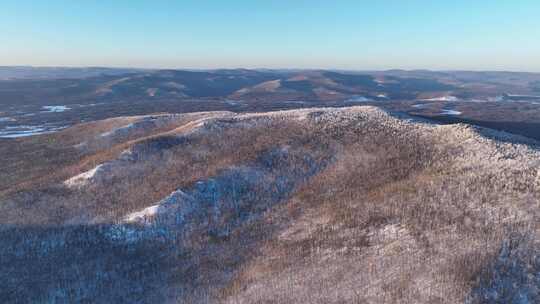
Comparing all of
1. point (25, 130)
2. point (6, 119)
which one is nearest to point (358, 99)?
point (25, 130)

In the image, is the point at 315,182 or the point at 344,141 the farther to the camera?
the point at 344,141

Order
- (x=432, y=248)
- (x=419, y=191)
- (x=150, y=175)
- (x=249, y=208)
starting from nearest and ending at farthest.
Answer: (x=432, y=248), (x=419, y=191), (x=249, y=208), (x=150, y=175)

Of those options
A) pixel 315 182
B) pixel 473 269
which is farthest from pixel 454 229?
pixel 315 182

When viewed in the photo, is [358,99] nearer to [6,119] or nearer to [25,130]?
[25,130]

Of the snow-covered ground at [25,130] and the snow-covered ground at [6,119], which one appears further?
the snow-covered ground at [6,119]

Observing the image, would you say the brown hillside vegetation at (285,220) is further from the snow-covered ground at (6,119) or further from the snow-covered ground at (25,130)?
the snow-covered ground at (6,119)

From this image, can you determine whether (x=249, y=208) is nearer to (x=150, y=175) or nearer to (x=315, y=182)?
(x=315, y=182)

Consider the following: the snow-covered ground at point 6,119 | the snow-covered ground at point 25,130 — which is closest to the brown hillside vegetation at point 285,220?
the snow-covered ground at point 25,130

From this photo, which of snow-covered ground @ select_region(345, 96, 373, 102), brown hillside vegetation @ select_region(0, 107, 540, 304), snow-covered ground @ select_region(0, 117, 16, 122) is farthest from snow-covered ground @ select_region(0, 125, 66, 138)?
snow-covered ground @ select_region(345, 96, 373, 102)
